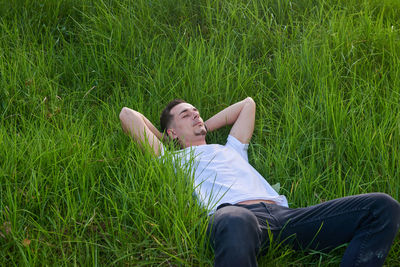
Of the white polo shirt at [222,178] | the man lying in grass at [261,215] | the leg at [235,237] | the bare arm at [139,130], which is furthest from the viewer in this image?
the bare arm at [139,130]

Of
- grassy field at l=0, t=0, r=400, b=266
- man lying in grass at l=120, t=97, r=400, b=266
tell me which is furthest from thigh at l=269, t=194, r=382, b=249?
grassy field at l=0, t=0, r=400, b=266

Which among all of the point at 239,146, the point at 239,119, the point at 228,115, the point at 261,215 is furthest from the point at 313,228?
the point at 228,115

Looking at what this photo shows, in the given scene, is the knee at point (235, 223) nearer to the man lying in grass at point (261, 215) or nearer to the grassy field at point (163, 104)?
the man lying in grass at point (261, 215)

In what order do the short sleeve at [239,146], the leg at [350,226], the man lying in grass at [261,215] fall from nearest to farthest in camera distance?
the man lying in grass at [261,215], the leg at [350,226], the short sleeve at [239,146]

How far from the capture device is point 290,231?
119 inches

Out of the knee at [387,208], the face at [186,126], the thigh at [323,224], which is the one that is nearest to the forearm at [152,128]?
the face at [186,126]

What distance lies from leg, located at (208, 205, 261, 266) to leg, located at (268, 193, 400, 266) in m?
0.36

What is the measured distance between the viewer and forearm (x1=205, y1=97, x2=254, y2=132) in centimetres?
419

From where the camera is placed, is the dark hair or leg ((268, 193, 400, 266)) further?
the dark hair

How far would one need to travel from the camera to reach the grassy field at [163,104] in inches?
123

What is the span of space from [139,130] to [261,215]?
1.31 m

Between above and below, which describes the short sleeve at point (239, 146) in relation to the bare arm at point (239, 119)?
below

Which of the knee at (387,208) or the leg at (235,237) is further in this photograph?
the knee at (387,208)

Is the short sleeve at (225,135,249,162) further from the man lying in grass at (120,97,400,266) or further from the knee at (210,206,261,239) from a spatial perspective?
the knee at (210,206,261,239)
